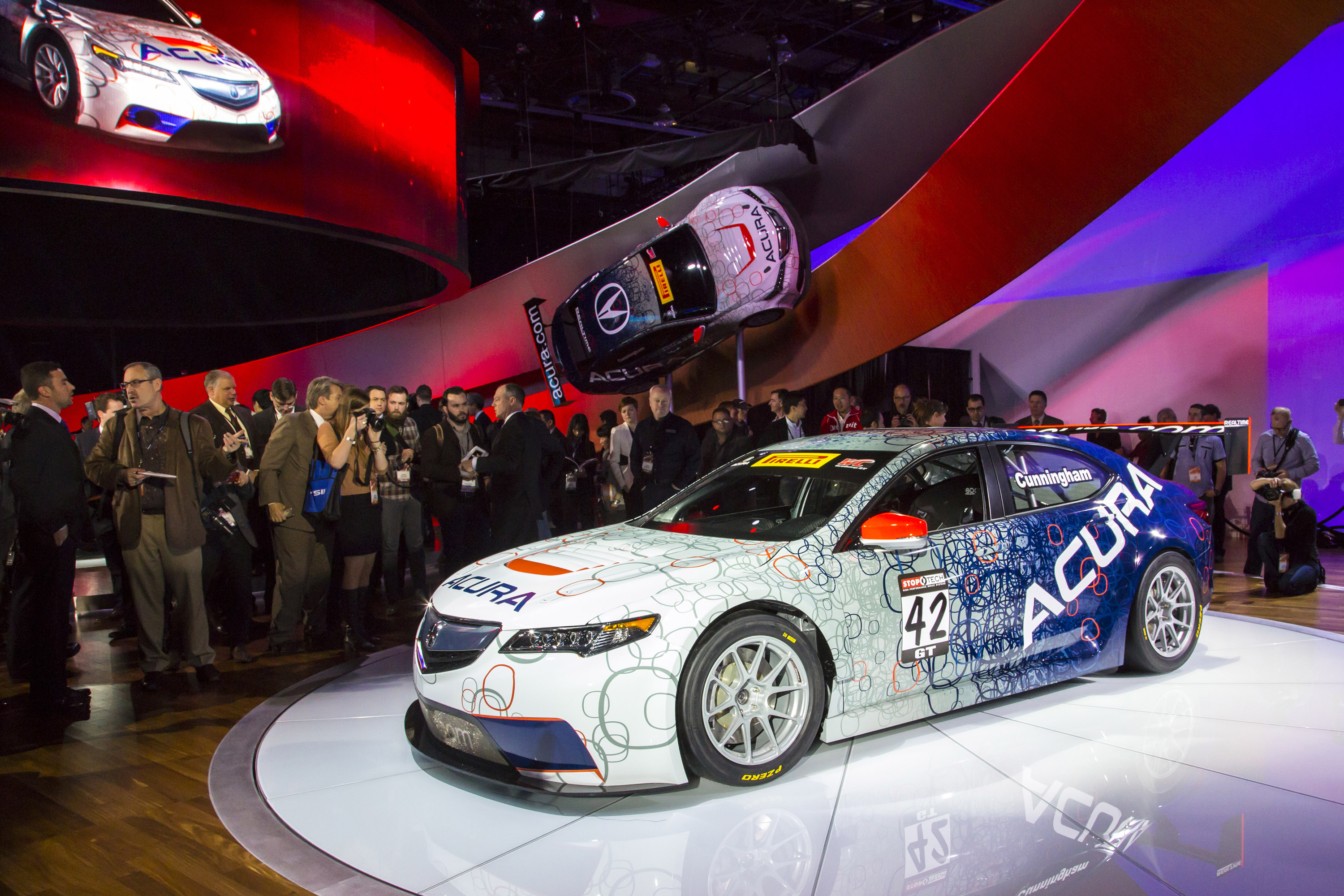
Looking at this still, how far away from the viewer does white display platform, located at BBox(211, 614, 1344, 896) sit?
2619 millimetres

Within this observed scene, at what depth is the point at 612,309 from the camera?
12070 mm

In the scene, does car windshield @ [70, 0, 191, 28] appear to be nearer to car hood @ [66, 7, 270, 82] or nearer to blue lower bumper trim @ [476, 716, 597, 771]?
car hood @ [66, 7, 270, 82]

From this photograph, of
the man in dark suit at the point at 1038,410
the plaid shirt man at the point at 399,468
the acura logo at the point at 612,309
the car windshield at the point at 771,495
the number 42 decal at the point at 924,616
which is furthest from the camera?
the acura logo at the point at 612,309

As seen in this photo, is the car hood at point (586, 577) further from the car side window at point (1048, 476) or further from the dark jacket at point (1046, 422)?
the dark jacket at point (1046, 422)

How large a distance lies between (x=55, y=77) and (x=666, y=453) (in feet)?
17.9

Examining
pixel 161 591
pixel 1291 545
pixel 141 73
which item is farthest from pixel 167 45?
pixel 1291 545

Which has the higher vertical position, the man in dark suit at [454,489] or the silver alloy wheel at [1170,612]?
the man in dark suit at [454,489]

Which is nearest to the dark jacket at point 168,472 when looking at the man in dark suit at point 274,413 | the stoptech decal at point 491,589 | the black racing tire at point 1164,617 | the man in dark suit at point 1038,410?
the man in dark suit at point 274,413

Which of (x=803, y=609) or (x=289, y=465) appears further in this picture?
(x=289, y=465)

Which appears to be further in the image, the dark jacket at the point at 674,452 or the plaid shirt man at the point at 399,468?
the dark jacket at the point at 674,452

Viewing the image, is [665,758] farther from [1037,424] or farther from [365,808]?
[1037,424]

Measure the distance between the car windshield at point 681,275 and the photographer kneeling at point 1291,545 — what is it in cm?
637

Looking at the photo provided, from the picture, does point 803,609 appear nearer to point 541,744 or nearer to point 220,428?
point 541,744

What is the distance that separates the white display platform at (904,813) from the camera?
2619mm
